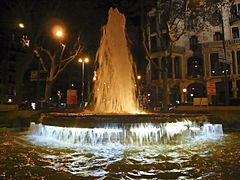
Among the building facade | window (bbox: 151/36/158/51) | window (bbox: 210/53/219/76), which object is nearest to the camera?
the building facade

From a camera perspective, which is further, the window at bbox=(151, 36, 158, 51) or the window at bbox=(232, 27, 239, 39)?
the window at bbox=(151, 36, 158, 51)

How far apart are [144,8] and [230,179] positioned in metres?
18.9

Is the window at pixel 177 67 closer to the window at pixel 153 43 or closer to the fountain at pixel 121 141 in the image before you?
the window at pixel 153 43

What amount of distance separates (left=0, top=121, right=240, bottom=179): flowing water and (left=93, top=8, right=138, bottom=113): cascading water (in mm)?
4161

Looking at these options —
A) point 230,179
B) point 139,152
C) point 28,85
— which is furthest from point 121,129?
point 28,85

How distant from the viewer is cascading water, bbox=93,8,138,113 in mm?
12805

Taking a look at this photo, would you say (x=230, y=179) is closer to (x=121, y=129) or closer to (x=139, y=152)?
(x=139, y=152)

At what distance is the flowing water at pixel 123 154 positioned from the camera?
4887 millimetres

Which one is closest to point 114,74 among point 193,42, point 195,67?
point 195,67

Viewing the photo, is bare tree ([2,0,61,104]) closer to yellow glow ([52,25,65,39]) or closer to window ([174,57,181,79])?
yellow glow ([52,25,65,39])

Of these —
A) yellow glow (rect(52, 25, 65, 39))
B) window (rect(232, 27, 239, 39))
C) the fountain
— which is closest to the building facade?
window (rect(232, 27, 239, 39))

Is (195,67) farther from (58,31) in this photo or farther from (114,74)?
(114,74)

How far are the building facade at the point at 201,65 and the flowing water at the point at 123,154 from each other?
28519 millimetres

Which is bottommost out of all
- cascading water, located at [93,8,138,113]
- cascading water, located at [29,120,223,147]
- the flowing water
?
the flowing water
